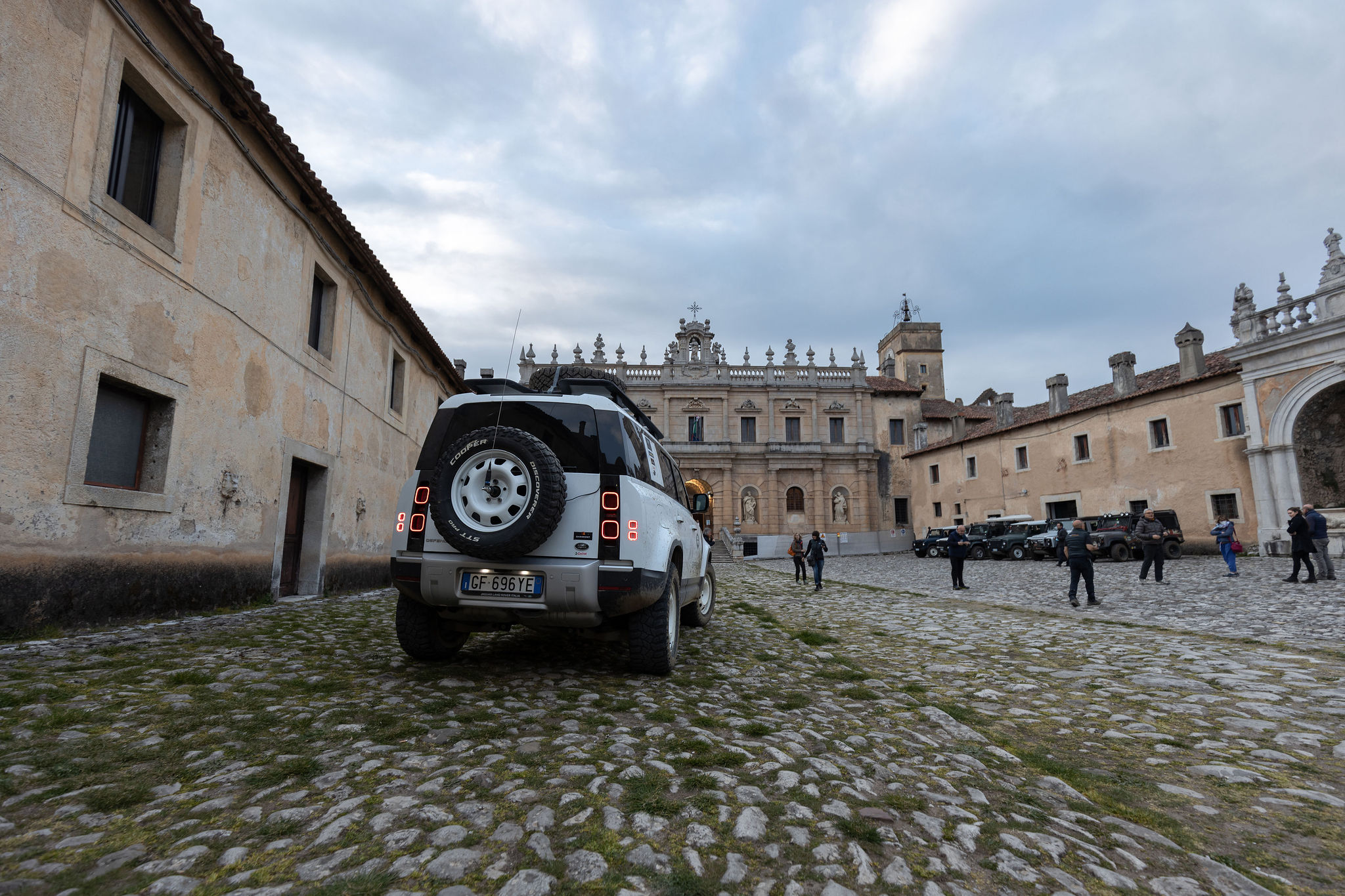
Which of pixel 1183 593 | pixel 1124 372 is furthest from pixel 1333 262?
pixel 1183 593

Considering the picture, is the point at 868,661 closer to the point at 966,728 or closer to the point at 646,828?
the point at 966,728

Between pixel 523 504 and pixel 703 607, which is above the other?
pixel 523 504

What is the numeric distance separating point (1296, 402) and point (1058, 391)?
1193 cm

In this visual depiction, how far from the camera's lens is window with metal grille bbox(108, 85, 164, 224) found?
634cm

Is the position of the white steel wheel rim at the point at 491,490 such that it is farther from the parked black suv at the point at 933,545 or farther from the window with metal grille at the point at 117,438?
the parked black suv at the point at 933,545

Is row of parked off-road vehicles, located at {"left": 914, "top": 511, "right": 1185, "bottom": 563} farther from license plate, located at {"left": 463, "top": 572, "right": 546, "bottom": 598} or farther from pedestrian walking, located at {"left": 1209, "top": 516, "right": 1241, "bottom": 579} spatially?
A: license plate, located at {"left": 463, "top": 572, "right": 546, "bottom": 598}

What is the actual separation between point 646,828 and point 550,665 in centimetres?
315

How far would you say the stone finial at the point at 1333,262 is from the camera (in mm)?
19656

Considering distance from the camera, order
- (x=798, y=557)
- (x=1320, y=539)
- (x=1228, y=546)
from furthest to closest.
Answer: (x=798, y=557)
(x=1228, y=546)
(x=1320, y=539)

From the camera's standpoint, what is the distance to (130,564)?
6.15 metres

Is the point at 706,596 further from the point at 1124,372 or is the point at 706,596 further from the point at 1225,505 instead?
the point at 1124,372

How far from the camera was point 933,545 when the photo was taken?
32938 millimetres

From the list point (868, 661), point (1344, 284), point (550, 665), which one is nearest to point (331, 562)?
point (550, 665)

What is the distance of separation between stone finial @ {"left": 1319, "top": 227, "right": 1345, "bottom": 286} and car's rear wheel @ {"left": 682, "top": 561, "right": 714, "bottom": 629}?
24162mm
